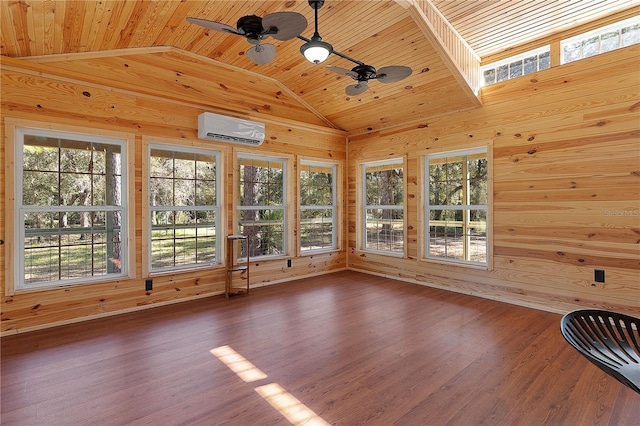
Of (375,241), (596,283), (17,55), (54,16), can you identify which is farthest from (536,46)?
(17,55)

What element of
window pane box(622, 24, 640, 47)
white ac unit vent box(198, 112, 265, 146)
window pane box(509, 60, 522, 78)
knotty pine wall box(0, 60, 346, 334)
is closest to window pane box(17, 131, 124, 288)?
knotty pine wall box(0, 60, 346, 334)

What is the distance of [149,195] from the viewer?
4039mm

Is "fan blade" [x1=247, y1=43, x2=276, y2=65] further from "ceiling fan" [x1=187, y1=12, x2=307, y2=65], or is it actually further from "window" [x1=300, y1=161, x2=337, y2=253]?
"window" [x1=300, y1=161, x2=337, y2=253]

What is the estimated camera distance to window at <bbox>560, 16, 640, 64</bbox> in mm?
3355

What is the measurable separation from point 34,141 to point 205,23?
2.52 m

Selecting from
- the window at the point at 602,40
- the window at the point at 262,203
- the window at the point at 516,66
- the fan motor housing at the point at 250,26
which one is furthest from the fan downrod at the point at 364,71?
the window at the point at 602,40

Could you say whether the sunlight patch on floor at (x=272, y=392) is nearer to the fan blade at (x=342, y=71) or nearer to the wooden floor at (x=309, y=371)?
the wooden floor at (x=309, y=371)

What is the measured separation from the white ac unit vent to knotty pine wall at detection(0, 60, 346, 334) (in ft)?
0.52

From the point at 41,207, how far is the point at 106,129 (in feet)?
3.50

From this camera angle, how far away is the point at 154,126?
404 centimetres

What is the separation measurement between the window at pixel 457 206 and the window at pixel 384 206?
547mm

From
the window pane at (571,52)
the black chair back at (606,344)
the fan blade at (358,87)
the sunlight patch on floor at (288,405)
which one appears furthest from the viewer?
the window pane at (571,52)

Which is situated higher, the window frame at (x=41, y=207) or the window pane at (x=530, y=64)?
the window pane at (x=530, y=64)

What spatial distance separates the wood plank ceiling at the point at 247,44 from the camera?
3.06 meters
